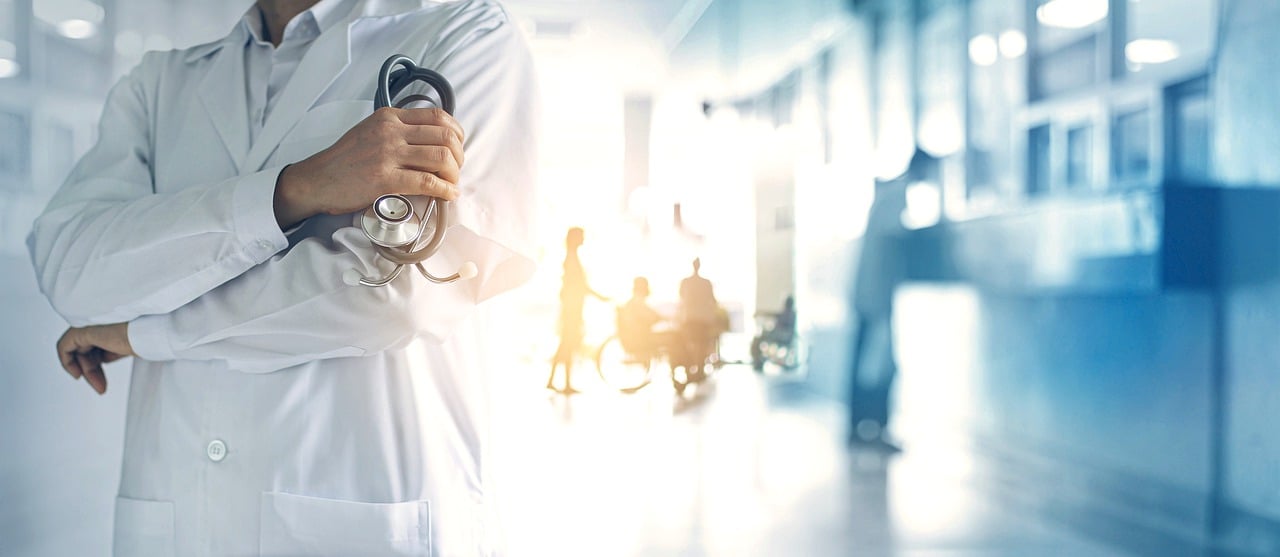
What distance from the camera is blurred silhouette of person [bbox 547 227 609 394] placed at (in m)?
2.22

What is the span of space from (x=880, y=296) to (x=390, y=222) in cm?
172

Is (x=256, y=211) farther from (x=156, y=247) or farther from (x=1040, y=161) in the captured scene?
(x=1040, y=161)

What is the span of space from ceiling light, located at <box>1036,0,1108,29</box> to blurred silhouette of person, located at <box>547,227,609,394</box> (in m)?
1.42

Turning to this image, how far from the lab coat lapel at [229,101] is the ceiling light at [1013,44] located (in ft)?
6.38

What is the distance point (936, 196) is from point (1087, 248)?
1.38 ft

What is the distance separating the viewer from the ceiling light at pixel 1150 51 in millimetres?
2215

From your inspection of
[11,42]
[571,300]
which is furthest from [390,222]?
[11,42]

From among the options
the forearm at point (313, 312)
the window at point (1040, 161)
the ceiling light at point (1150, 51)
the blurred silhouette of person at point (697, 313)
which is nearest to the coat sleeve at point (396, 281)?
the forearm at point (313, 312)

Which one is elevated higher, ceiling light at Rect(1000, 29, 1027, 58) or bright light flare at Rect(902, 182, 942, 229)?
ceiling light at Rect(1000, 29, 1027, 58)

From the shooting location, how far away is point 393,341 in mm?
980

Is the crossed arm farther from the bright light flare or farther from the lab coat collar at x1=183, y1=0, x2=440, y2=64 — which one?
the bright light flare

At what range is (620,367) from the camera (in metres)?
2.29

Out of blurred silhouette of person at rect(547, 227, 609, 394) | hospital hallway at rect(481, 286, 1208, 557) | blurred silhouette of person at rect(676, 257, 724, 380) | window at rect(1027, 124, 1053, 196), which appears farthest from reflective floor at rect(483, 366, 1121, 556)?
window at rect(1027, 124, 1053, 196)

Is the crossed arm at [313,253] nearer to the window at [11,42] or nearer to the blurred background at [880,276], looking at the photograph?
the blurred background at [880,276]
